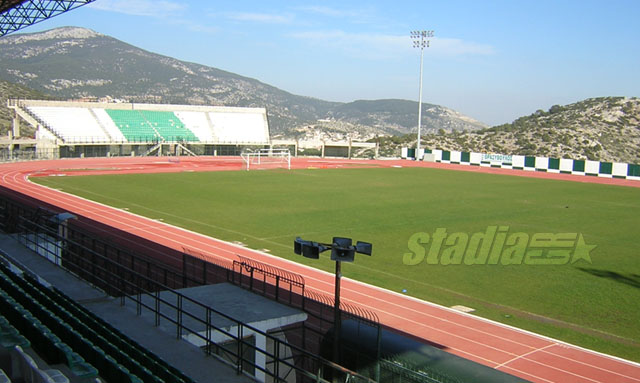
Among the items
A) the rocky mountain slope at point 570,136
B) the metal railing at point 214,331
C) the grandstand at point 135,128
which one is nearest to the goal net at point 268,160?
the grandstand at point 135,128

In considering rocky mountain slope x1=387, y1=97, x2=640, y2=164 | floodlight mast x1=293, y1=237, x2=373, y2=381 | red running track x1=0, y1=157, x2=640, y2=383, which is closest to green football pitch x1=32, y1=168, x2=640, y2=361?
red running track x1=0, y1=157, x2=640, y2=383

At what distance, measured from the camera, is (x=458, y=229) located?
26719mm

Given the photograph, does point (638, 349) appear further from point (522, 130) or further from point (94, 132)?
point (522, 130)

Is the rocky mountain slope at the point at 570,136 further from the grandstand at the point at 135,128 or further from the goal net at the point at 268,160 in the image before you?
the goal net at the point at 268,160

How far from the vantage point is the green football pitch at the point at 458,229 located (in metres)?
15.8

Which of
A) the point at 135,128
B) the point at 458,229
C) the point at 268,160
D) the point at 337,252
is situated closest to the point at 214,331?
the point at 337,252

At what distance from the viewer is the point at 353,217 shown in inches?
1161

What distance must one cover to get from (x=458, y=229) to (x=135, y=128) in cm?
6195

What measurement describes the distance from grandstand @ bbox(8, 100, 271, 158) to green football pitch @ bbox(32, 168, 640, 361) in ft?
86.7

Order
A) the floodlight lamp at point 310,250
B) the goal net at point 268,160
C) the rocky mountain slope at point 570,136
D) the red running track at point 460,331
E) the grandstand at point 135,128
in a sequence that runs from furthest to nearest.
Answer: the rocky mountain slope at point 570,136 < the grandstand at point 135,128 < the goal net at point 268,160 < the red running track at point 460,331 < the floodlight lamp at point 310,250

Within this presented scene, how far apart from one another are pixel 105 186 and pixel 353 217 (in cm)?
2003

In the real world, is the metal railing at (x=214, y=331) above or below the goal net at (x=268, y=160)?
below

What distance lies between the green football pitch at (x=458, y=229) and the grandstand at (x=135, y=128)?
26.4m

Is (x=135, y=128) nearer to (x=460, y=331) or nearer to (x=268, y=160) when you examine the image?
(x=268, y=160)
